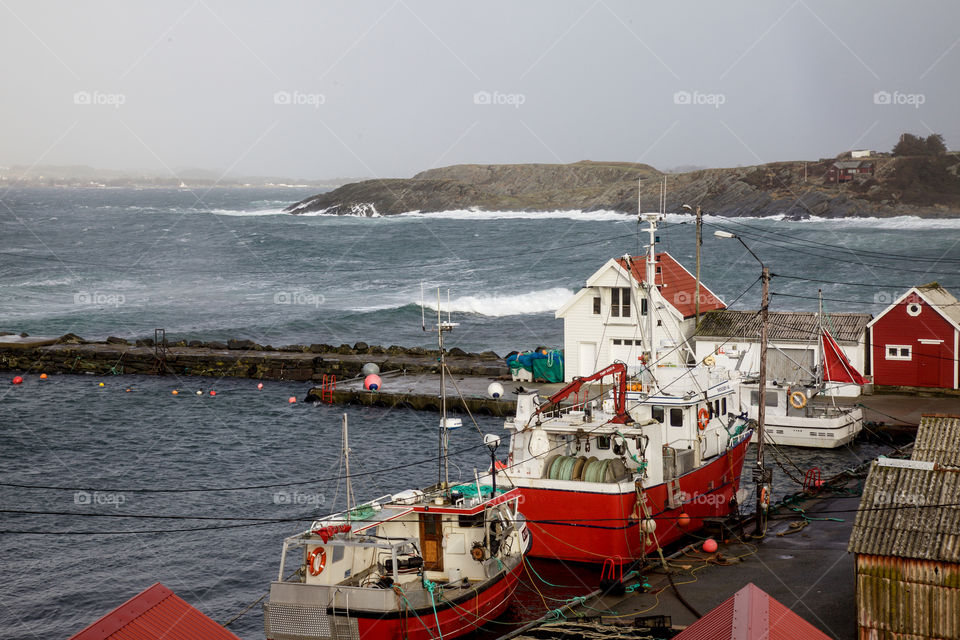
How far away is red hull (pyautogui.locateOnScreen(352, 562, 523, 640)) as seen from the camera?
58.7 feet

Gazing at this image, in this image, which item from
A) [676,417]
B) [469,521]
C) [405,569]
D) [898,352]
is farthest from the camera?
[898,352]

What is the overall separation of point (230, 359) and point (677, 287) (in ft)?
79.2

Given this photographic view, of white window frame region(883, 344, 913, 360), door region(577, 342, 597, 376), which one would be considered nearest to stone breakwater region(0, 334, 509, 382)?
door region(577, 342, 597, 376)

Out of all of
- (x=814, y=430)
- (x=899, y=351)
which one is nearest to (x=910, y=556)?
(x=814, y=430)

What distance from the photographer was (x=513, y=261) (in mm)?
123125

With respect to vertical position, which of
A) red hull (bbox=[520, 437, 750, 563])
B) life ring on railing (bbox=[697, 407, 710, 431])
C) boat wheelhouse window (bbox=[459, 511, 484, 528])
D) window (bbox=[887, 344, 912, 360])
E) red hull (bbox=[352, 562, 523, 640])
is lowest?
red hull (bbox=[352, 562, 523, 640])

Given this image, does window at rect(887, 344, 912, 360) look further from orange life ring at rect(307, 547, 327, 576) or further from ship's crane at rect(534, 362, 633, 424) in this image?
orange life ring at rect(307, 547, 327, 576)

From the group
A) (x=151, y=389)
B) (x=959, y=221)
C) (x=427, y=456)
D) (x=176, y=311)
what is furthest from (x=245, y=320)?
(x=959, y=221)

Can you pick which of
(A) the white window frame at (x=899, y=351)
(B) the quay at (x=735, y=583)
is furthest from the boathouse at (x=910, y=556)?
(A) the white window frame at (x=899, y=351)

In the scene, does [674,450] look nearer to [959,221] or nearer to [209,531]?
[209,531]

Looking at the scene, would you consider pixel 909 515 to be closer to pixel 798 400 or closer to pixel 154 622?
pixel 154 622

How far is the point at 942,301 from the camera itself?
129 ft

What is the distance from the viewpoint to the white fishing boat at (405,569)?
1786 centimetres

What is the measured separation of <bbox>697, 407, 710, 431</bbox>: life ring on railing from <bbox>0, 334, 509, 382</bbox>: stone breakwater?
21127 mm
